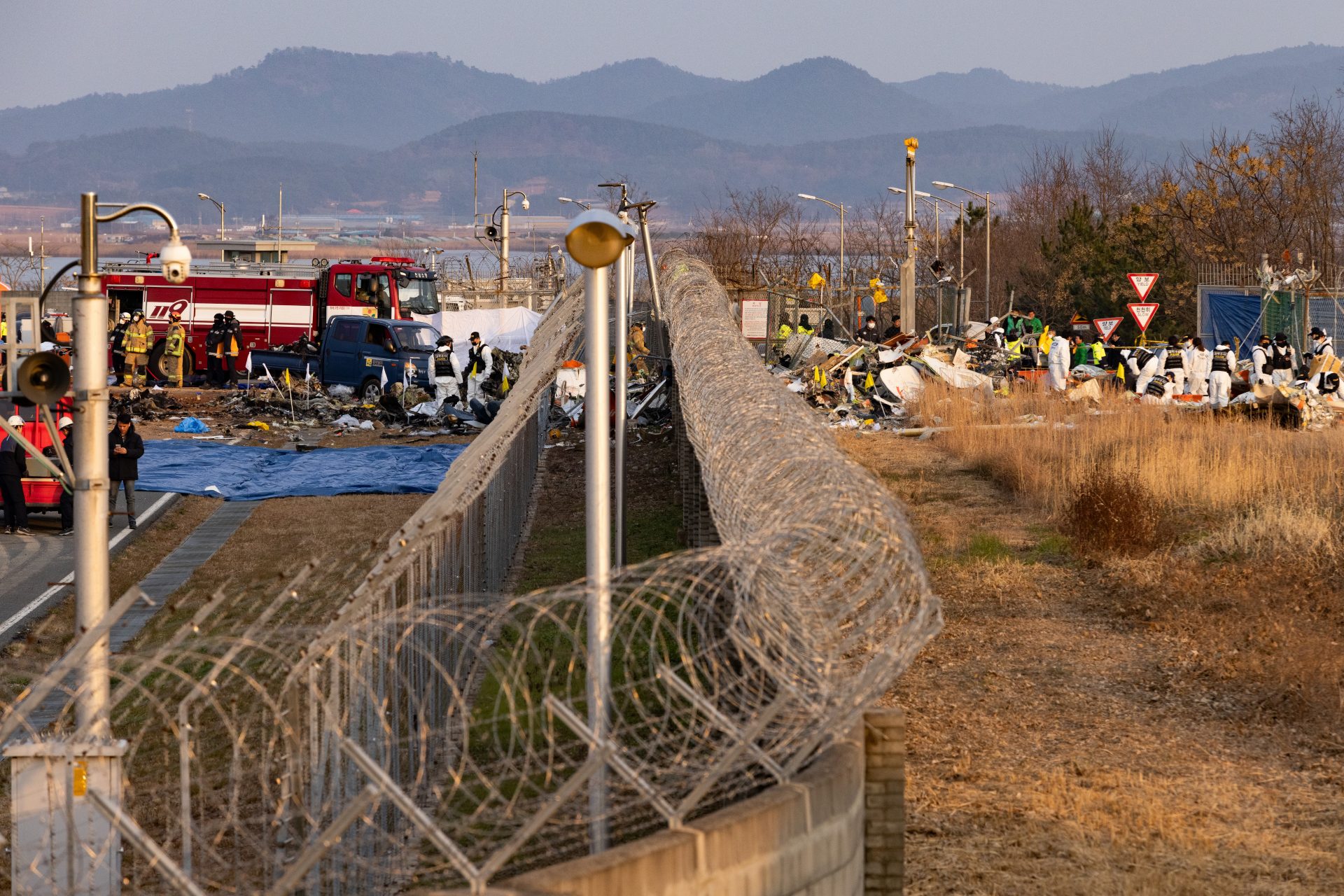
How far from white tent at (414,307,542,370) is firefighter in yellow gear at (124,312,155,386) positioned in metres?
6.82

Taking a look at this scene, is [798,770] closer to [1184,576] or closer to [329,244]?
[1184,576]

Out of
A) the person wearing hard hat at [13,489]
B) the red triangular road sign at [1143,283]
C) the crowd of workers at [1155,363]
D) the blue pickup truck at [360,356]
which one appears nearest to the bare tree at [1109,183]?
the crowd of workers at [1155,363]

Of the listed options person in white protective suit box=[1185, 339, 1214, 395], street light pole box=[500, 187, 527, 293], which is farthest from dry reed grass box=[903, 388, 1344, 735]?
street light pole box=[500, 187, 527, 293]

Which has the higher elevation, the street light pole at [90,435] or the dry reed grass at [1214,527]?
the street light pole at [90,435]

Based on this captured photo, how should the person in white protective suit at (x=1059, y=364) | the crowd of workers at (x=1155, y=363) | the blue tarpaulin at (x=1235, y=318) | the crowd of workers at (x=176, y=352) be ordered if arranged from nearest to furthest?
the crowd of workers at (x=1155, y=363) < the person in white protective suit at (x=1059, y=364) < the crowd of workers at (x=176, y=352) < the blue tarpaulin at (x=1235, y=318)

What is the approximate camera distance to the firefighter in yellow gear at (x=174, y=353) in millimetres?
33938

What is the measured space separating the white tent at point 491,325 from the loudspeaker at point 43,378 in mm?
32799

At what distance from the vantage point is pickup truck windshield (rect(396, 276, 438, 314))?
129 ft

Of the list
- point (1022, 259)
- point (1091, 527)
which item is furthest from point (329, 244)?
point (1091, 527)

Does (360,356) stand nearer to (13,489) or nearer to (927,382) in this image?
(927,382)

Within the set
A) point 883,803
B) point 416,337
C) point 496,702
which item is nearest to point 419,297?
point 416,337

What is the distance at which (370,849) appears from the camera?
20.1 ft

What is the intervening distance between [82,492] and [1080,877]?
4062mm

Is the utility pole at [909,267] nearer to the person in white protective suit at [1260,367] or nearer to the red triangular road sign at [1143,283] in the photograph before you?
the red triangular road sign at [1143,283]
